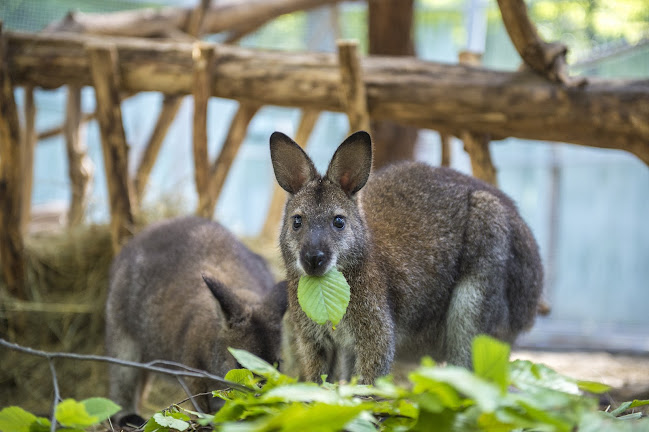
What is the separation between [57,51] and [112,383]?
340cm

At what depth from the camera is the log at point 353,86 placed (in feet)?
18.6

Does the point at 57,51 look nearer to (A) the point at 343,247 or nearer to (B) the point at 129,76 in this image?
(B) the point at 129,76

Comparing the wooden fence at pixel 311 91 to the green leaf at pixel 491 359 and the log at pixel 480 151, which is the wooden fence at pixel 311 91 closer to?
the log at pixel 480 151

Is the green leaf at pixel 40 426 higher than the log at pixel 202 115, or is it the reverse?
the log at pixel 202 115

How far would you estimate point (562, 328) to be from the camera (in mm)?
10477

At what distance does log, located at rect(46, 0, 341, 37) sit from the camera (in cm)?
761

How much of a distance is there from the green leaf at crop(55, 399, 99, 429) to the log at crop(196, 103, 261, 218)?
4589mm

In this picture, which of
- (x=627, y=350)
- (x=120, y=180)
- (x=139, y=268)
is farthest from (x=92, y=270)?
(x=627, y=350)

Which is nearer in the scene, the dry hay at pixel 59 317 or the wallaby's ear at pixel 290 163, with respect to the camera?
the wallaby's ear at pixel 290 163

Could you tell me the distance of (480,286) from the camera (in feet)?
13.9

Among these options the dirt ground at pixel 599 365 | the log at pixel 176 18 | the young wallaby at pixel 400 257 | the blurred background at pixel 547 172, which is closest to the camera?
the young wallaby at pixel 400 257

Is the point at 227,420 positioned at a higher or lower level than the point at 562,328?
higher

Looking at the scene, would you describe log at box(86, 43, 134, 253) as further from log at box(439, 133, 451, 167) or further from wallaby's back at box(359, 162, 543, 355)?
log at box(439, 133, 451, 167)

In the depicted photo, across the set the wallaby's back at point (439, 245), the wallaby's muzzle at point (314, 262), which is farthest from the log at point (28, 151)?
the wallaby's muzzle at point (314, 262)
